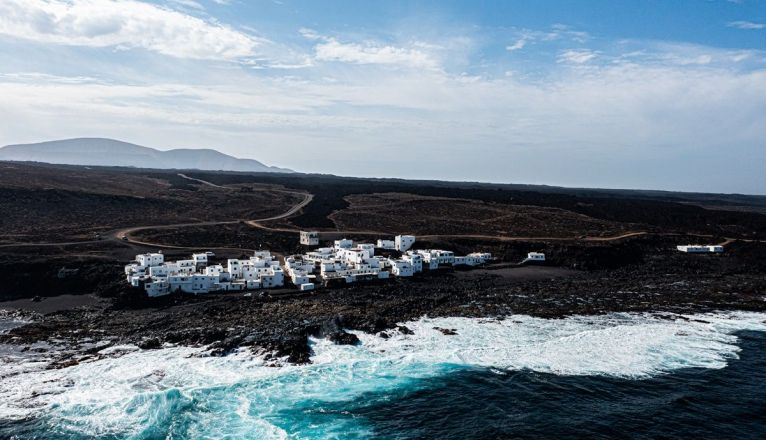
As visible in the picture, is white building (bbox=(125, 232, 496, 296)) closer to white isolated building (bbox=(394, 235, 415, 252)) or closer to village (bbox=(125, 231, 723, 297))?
village (bbox=(125, 231, 723, 297))

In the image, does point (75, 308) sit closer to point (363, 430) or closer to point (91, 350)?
point (91, 350)

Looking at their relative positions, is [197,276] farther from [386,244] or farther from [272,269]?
[386,244]

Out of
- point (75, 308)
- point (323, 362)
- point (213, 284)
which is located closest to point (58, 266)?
point (75, 308)

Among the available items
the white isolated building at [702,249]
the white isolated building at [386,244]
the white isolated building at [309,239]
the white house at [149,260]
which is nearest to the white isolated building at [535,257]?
the white isolated building at [386,244]

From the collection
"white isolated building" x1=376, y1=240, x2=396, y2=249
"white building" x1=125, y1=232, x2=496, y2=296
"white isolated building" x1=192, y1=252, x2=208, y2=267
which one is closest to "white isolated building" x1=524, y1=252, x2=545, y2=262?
"white building" x1=125, y1=232, x2=496, y2=296

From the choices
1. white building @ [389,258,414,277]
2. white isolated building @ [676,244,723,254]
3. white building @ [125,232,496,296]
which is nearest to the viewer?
white building @ [125,232,496,296]

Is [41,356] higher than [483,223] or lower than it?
lower
